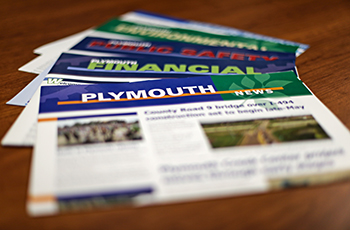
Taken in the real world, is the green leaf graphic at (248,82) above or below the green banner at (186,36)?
below

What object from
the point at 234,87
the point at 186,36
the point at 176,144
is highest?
the point at 186,36

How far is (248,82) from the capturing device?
495mm

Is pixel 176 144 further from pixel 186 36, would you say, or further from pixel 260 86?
pixel 186 36

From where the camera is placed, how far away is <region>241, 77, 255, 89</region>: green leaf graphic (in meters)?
0.49

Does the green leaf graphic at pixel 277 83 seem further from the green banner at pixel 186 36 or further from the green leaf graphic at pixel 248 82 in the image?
the green banner at pixel 186 36

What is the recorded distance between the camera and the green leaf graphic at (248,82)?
486 millimetres

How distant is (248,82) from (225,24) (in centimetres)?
30

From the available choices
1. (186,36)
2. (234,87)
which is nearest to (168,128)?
(234,87)

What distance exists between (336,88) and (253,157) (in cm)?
26

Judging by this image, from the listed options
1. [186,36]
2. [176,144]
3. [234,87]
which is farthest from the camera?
[186,36]

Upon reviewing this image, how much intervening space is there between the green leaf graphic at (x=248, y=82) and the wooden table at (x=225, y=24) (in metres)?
0.11

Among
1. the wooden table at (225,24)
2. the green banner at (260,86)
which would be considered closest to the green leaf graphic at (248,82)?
the green banner at (260,86)

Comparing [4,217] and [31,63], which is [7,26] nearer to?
[31,63]

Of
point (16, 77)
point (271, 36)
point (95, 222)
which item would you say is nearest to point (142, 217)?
point (95, 222)
